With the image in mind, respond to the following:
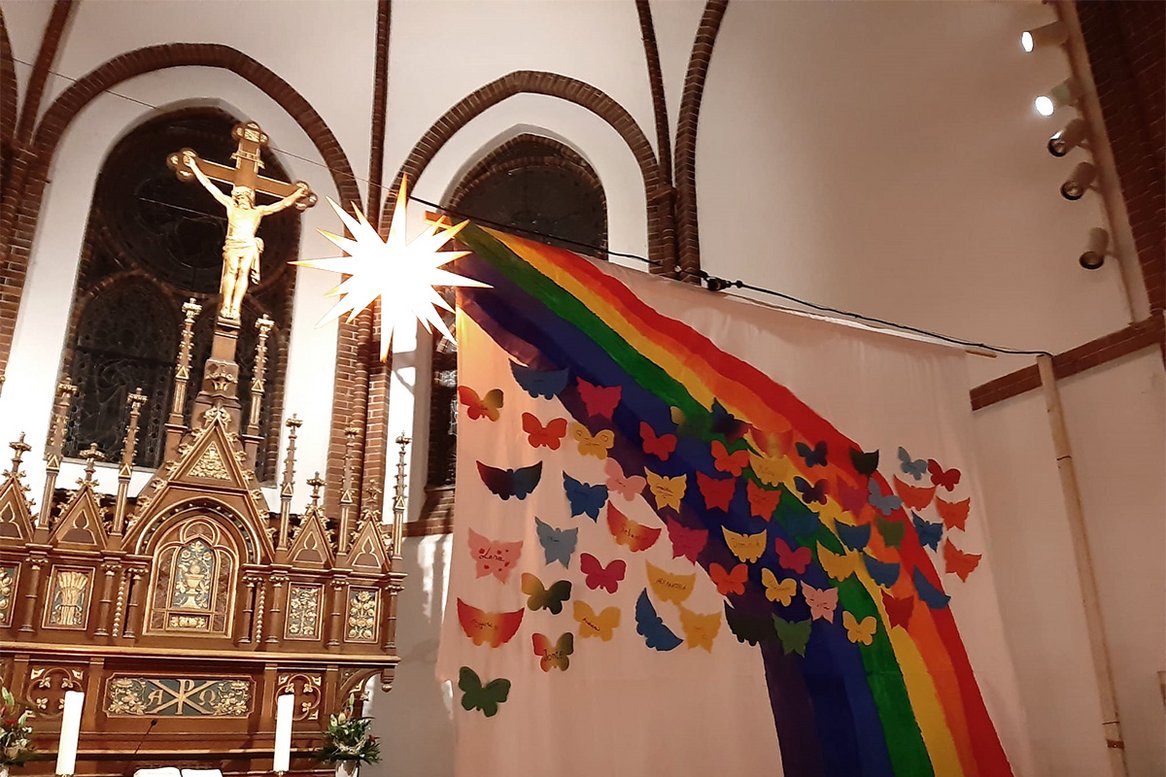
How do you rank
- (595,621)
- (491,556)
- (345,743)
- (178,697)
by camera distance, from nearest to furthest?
(491,556)
(595,621)
(178,697)
(345,743)

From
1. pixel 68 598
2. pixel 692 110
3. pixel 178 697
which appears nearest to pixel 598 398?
pixel 178 697

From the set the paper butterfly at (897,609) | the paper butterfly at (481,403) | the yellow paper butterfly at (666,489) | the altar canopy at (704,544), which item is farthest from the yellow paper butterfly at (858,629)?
the paper butterfly at (481,403)

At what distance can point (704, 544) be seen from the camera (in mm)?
3902

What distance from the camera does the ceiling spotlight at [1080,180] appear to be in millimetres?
4762

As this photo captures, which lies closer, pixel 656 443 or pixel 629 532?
pixel 629 532

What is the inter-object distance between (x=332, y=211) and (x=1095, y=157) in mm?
5288

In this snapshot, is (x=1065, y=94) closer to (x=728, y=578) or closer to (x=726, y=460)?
(x=726, y=460)

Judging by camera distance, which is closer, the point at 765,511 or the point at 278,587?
the point at 765,511

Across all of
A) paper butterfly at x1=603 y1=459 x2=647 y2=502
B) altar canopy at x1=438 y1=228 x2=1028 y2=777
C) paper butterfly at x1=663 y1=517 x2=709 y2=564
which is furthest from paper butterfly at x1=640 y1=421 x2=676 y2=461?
paper butterfly at x1=663 y1=517 x2=709 y2=564

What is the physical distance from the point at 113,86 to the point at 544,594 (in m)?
5.82

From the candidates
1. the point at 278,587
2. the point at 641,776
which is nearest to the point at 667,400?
the point at 641,776

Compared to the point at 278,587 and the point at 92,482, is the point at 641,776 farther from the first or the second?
the point at 92,482

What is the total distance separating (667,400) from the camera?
404 centimetres

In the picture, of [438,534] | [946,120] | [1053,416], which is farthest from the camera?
[438,534]
